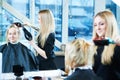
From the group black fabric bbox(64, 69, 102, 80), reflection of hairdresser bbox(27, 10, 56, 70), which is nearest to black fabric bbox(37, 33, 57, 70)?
reflection of hairdresser bbox(27, 10, 56, 70)

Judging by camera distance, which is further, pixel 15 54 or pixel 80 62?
pixel 15 54

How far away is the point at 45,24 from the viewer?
1882 millimetres

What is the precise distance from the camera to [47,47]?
1895 mm

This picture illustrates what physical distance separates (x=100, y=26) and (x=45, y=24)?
418 millimetres

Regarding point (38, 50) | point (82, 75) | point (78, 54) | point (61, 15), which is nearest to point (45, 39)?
point (38, 50)

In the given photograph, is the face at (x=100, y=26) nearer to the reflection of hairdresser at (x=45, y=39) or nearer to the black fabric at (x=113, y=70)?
the black fabric at (x=113, y=70)

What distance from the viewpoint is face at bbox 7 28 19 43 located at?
6.02ft

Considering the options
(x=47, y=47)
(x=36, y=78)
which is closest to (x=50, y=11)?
(x=47, y=47)

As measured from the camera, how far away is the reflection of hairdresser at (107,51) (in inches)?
66.2

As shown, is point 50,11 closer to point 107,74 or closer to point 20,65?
point 20,65

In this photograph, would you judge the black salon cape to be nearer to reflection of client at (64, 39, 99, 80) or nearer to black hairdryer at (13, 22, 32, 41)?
black hairdryer at (13, 22, 32, 41)

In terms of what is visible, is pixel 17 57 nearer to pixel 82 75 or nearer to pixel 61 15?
pixel 61 15

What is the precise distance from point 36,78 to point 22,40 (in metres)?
0.32

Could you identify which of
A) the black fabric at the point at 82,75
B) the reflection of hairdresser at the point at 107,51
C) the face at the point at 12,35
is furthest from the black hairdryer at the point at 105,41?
the face at the point at 12,35
